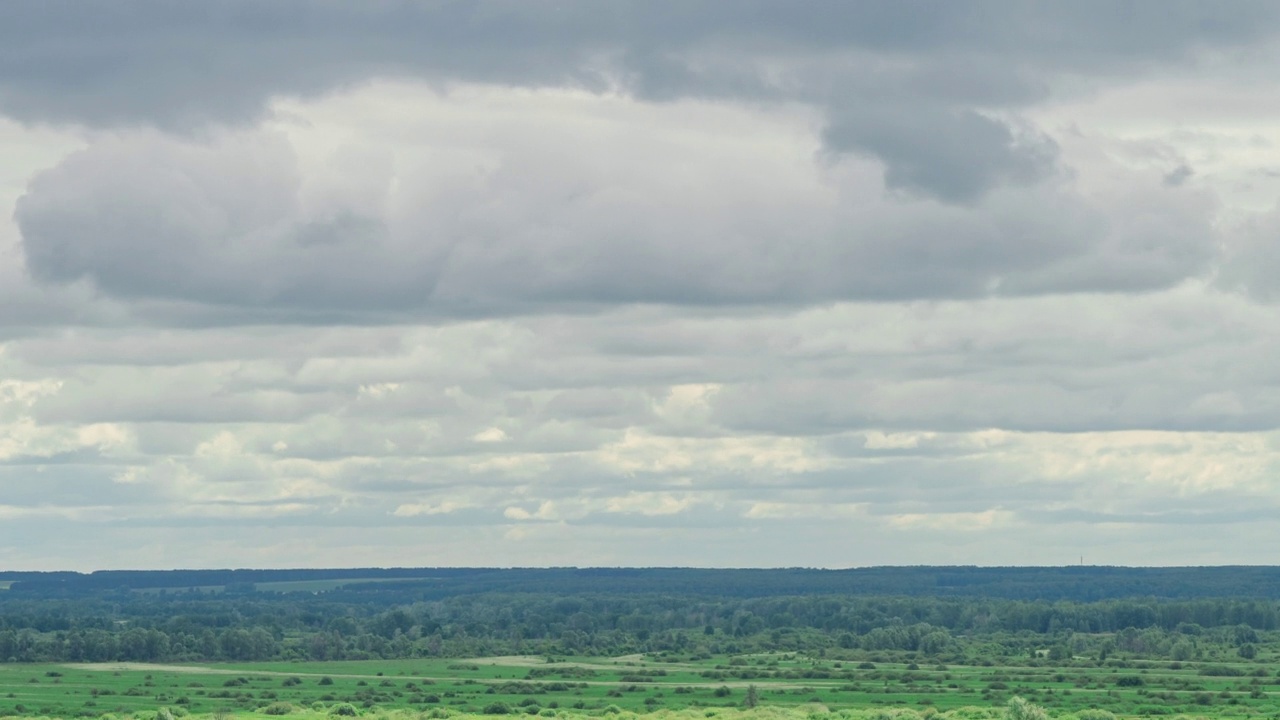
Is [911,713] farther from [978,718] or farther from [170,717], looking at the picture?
[170,717]

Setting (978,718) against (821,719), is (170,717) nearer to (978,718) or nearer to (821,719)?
(821,719)

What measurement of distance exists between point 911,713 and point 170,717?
217 ft

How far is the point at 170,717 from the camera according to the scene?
198m

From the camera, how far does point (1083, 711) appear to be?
648 ft

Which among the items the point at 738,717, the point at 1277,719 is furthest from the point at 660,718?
the point at 1277,719

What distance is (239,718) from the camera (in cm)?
19812

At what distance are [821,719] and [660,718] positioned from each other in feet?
51.5

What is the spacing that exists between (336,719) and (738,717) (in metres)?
36.7

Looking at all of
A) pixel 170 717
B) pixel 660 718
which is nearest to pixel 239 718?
pixel 170 717

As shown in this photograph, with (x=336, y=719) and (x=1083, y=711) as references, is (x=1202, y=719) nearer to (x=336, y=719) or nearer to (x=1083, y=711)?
(x=1083, y=711)

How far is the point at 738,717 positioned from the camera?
7623 inches

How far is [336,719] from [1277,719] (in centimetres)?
8518

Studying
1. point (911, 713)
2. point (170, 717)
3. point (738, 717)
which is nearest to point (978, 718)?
point (911, 713)

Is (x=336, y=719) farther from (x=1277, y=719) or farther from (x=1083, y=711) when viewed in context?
(x=1277, y=719)
